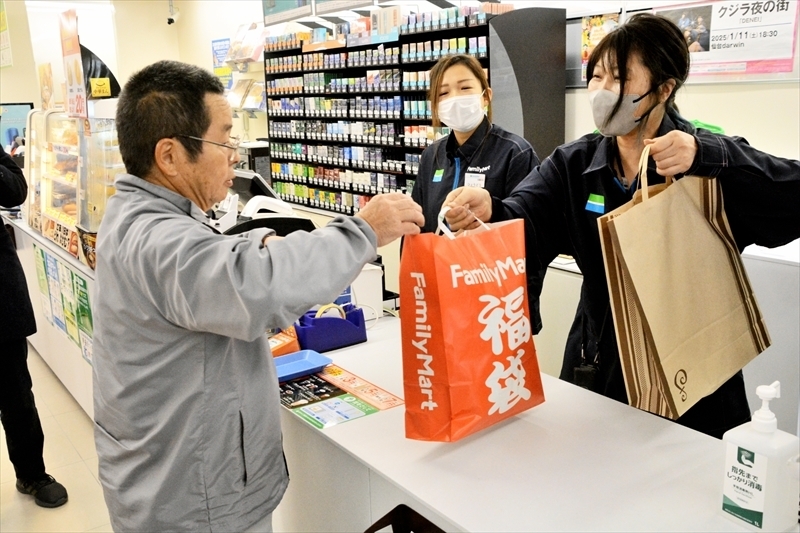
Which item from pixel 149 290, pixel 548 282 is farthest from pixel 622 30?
pixel 548 282

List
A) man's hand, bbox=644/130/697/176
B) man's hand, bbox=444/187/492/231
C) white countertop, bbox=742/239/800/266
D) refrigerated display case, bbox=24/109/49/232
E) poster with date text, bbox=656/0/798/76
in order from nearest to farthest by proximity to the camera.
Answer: man's hand, bbox=644/130/697/176
man's hand, bbox=444/187/492/231
white countertop, bbox=742/239/800/266
poster with date text, bbox=656/0/798/76
refrigerated display case, bbox=24/109/49/232

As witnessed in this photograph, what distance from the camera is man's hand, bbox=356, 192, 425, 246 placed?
150cm

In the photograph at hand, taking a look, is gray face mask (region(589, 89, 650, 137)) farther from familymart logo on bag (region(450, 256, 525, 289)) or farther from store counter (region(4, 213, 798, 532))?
store counter (region(4, 213, 798, 532))

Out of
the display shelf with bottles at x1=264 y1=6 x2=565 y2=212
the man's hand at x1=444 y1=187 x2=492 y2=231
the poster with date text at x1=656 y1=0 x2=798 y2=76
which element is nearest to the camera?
the man's hand at x1=444 y1=187 x2=492 y2=231

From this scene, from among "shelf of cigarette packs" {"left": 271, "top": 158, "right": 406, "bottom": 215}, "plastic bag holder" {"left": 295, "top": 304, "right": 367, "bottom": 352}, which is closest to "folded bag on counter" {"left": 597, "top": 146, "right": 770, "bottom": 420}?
"plastic bag holder" {"left": 295, "top": 304, "right": 367, "bottom": 352}

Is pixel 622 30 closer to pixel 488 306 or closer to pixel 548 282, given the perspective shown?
pixel 488 306

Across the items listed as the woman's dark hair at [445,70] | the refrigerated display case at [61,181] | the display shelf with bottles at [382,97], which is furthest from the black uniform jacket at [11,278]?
the display shelf with bottles at [382,97]

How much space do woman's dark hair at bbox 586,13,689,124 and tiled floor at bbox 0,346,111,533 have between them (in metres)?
3.03

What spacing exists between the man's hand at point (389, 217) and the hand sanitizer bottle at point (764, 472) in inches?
31.3

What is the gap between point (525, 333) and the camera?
166 cm

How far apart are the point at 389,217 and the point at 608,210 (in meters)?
0.69

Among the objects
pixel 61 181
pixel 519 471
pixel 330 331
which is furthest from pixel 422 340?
pixel 61 181

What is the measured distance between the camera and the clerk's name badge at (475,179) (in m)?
3.08

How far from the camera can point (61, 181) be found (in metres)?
4.42
